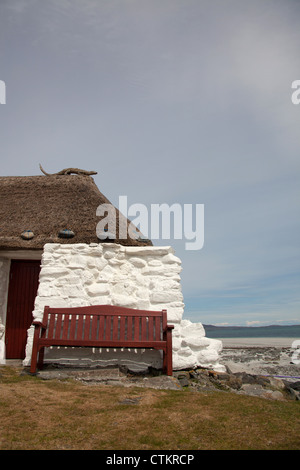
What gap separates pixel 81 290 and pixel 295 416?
4.06 meters

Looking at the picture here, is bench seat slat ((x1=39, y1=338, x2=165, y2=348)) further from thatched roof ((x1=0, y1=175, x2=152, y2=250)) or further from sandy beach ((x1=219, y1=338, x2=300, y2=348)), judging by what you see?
sandy beach ((x1=219, y1=338, x2=300, y2=348))

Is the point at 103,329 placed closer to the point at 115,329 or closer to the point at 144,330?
the point at 115,329

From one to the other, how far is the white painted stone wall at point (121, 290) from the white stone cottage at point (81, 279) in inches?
0.7

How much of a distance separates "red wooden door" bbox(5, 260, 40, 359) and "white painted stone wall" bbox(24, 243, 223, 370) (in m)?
1.20

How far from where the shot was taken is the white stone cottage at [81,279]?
19.2 ft

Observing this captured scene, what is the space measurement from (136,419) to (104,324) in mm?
2434

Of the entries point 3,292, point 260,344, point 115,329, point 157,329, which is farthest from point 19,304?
point 260,344

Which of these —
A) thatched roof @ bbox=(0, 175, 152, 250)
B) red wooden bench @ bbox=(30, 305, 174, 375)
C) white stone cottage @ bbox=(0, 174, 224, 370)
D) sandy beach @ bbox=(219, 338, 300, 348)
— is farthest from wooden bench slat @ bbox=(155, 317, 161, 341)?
sandy beach @ bbox=(219, 338, 300, 348)

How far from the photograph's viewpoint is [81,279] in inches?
249

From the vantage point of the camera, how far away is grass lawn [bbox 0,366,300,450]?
2.78 meters

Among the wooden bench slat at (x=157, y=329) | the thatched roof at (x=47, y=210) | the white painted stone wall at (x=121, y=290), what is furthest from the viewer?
the thatched roof at (x=47, y=210)

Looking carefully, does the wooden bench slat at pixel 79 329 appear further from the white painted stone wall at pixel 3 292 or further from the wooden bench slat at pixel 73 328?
the white painted stone wall at pixel 3 292

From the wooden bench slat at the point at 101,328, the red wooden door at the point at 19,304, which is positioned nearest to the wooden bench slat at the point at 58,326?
the wooden bench slat at the point at 101,328

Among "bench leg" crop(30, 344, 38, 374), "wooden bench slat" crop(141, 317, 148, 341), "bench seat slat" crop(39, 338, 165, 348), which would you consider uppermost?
"wooden bench slat" crop(141, 317, 148, 341)
